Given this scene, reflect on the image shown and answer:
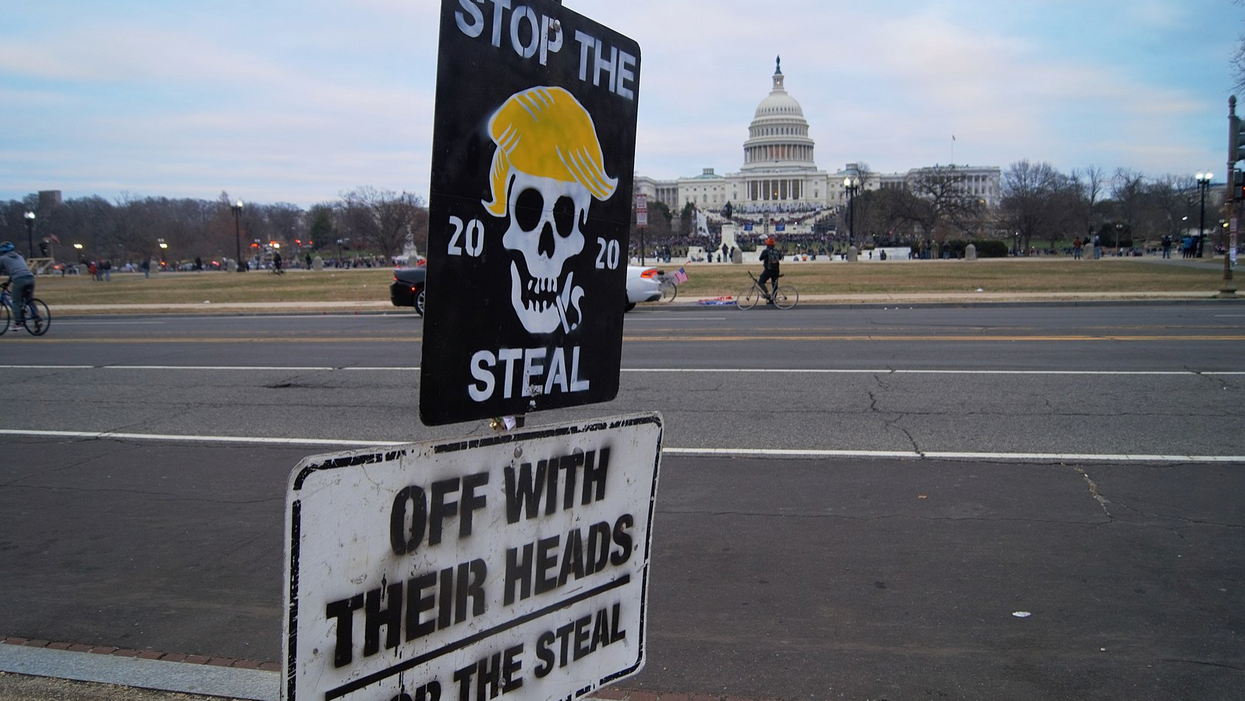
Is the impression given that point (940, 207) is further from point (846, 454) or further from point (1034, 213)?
point (846, 454)

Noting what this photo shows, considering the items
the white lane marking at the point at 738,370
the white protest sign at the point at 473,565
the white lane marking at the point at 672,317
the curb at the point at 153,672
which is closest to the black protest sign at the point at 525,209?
the white protest sign at the point at 473,565

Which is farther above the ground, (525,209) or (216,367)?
(525,209)

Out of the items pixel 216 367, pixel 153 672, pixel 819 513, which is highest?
pixel 216 367

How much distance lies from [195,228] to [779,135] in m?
88.1

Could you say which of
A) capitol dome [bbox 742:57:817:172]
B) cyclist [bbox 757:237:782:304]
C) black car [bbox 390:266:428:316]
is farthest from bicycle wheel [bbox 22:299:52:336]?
capitol dome [bbox 742:57:817:172]

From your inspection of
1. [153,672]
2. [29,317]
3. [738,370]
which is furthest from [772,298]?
[153,672]

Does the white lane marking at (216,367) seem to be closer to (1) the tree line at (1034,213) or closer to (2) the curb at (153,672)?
(2) the curb at (153,672)

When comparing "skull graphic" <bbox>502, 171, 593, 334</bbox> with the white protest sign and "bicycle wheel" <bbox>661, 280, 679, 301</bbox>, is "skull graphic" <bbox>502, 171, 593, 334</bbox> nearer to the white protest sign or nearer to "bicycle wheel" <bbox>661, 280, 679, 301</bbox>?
the white protest sign

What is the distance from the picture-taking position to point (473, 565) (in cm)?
203

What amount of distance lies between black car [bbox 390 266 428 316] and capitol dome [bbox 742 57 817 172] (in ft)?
419

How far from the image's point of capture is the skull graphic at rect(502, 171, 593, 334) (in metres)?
2.05

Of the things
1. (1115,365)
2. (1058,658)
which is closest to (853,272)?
(1115,365)

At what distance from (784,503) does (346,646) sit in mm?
5130

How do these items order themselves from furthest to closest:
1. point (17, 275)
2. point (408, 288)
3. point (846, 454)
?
point (408, 288)
point (17, 275)
point (846, 454)
